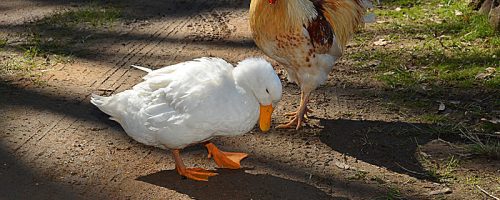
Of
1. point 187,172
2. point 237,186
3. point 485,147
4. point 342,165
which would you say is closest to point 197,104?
point 187,172

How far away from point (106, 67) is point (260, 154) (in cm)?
246

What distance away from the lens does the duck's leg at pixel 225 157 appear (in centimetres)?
554

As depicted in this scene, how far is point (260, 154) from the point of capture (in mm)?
5828

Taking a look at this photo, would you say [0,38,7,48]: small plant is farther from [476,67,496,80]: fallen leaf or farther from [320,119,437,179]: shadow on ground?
[476,67,496,80]: fallen leaf

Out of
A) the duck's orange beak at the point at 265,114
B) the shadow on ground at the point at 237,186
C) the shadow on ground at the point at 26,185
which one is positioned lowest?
the shadow on ground at the point at 237,186

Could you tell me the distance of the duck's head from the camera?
4.97 m

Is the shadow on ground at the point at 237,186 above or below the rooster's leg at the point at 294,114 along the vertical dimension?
below

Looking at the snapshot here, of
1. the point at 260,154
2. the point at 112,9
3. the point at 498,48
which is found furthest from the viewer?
the point at 112,9

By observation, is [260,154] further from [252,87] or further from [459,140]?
[459,140]

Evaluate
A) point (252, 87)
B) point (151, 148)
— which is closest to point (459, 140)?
point (252, 87)

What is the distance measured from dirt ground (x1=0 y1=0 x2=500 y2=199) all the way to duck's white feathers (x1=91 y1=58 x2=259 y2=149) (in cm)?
45

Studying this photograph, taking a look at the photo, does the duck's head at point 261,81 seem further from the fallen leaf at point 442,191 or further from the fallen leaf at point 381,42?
the fallen leaf at point 381,42

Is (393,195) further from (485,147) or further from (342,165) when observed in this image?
(485,147)

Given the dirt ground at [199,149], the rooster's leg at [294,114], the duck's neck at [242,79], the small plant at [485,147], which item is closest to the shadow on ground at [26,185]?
the dirt ground at [199,149]
